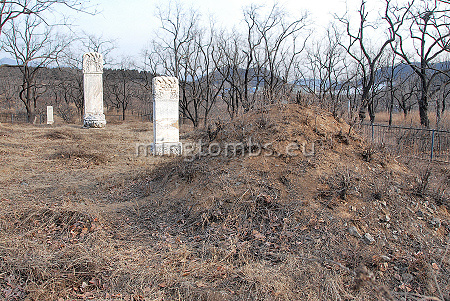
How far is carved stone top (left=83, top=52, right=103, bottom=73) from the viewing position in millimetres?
16938

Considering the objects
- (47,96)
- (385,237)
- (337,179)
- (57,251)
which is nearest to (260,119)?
(337,179)

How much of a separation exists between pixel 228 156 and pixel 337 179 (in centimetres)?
203

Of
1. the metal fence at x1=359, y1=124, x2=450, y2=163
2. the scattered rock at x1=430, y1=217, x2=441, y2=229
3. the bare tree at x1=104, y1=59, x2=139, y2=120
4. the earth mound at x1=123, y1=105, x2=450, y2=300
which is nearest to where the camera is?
the earth mound at x1=123, y1=105, x2=450, y2=300

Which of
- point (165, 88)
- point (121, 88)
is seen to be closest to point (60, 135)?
point (165, 88)

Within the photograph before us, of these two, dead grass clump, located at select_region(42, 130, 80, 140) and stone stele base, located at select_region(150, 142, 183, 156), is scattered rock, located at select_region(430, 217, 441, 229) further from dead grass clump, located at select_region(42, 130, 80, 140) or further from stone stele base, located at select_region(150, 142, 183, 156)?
dead grass clump, located at select_region(42, 130, 80, 140)

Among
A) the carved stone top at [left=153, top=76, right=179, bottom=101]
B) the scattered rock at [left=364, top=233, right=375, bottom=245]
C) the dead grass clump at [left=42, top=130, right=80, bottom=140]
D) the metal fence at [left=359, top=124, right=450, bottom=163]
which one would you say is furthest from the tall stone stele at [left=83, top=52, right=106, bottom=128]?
the scattered rock at [left=364, top=233, right=375, bottom=245]

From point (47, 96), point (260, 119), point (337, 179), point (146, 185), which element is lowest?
point (146, 185)

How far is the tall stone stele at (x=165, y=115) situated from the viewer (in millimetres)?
10305

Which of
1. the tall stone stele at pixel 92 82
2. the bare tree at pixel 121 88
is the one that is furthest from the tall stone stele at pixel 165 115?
the bare tree at pixel 121 88

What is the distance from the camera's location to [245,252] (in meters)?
3.58

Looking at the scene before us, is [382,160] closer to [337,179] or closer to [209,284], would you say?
[337,179]

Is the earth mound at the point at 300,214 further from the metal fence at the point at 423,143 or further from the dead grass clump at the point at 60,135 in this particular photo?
the dead grass clump at the point at 60,135

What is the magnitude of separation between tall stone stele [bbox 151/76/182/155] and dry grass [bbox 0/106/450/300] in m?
3.82

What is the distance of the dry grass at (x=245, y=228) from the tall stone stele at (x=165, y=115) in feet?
12.5
